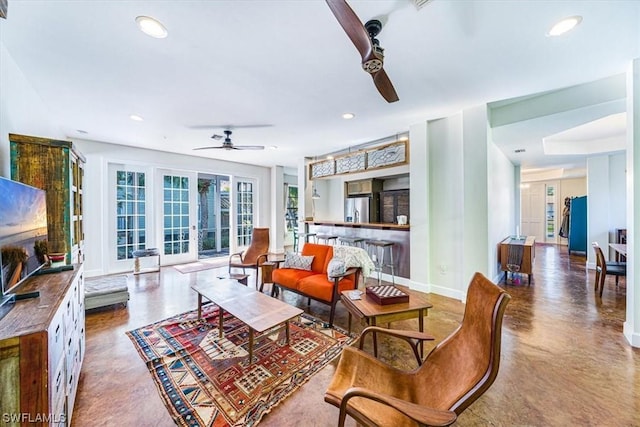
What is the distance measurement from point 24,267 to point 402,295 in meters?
2.78

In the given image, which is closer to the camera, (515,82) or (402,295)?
(402,295)

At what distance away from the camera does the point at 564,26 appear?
6.28ft

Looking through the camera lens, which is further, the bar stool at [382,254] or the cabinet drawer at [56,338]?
the bar stool at [382,254]

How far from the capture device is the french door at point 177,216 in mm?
5863

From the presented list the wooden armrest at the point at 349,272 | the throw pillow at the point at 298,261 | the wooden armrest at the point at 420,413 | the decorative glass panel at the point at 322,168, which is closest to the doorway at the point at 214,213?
the decorative glass panel at the point at 322,168

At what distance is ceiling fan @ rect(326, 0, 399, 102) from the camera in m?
1.34

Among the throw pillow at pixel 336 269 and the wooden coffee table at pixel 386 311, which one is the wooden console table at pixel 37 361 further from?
the throw pillow at pixel 336 269

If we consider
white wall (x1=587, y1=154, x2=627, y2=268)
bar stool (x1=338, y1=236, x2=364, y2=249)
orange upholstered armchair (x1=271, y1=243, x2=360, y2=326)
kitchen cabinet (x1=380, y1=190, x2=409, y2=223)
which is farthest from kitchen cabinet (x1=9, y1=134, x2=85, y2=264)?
white wall (x1=587, y1=154, x2=627, y2=268)

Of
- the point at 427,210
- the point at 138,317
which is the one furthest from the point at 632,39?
the point at 138,317

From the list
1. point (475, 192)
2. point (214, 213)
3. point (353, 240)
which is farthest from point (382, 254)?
point (214, 213)

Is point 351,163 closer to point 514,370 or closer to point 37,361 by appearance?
point 514,370

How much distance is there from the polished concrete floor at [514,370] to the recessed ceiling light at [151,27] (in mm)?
2689

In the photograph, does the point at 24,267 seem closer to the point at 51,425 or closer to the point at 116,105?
the point at 51,425

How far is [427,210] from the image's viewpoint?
407cm
